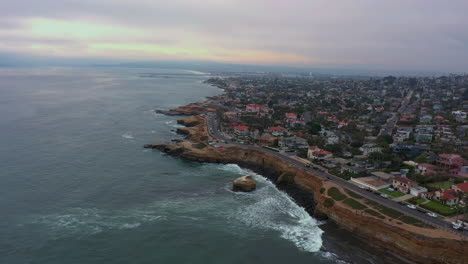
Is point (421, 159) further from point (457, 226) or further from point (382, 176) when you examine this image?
point (457, 226)

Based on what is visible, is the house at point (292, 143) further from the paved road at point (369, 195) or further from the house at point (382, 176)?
the house at point (382, 176)

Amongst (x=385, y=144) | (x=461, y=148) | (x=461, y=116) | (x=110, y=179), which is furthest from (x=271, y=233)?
(x=461, y=116)

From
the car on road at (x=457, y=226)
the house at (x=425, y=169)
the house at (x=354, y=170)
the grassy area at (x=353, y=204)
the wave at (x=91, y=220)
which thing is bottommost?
the wave at (x=91, y=220)

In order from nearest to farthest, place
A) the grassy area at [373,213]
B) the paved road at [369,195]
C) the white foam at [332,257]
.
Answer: the white foam at [332,257] → the paved road at [369,195] → the grassy area at [373,213]

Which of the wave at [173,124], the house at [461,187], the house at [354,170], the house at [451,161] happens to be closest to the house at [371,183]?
the house at [354,170]

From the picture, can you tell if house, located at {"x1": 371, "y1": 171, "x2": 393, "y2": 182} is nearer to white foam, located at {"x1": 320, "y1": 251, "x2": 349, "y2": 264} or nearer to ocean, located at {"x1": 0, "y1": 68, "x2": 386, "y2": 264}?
ocean, located at {"x1": 0, "y1": 68, "x2": 386, "y2": 264}
